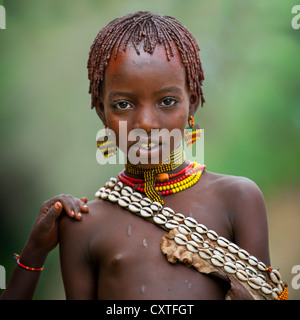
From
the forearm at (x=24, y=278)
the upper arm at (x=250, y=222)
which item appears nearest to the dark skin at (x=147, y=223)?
the upper arm at (x=250, y=222)

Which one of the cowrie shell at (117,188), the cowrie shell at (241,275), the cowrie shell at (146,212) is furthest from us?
the cowrie shell at (117,188)

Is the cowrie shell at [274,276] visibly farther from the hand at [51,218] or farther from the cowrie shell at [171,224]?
the hand at [51,218]

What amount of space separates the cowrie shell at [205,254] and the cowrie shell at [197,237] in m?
0.03

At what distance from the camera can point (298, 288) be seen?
9.04 ft

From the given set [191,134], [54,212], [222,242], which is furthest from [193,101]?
[54,212]

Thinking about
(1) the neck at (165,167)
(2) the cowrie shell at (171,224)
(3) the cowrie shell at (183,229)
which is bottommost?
(3) the cowrie shell at (183,229)

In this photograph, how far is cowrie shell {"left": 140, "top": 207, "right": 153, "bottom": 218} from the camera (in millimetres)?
1669

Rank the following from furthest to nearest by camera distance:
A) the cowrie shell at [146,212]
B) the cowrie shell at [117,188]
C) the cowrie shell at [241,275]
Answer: the cowrie shell at [117,188] < the cowrie shell at [146,212] < the cowrie shell at [241,275]

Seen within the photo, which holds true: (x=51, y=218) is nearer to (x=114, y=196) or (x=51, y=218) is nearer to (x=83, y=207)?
(x=83, y=207)

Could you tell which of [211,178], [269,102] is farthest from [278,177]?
[211,178]

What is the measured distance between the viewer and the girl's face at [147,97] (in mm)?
1589

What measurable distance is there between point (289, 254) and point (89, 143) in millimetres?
1245

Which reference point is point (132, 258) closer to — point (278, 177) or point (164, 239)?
point (164, 239)

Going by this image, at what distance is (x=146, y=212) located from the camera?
1675 millimetres
